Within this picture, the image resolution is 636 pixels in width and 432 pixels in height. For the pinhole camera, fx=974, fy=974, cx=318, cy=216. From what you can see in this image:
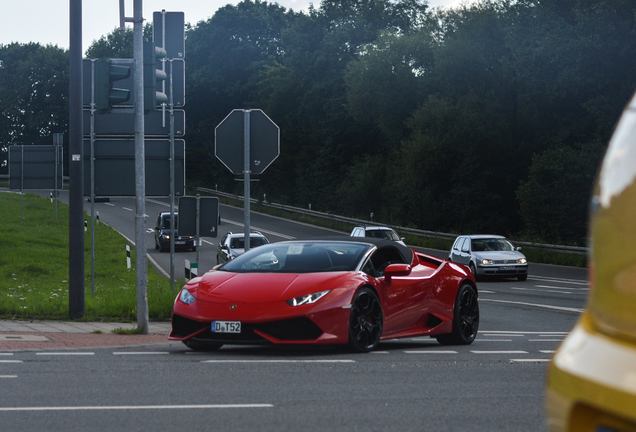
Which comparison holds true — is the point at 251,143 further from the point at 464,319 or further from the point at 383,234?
the point at 383,234

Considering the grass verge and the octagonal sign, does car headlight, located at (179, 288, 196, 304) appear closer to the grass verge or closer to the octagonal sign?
the grass verge

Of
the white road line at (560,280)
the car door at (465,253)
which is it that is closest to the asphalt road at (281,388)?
the white road line at (560,280)

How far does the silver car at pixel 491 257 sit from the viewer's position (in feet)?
107

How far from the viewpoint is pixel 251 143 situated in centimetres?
1586

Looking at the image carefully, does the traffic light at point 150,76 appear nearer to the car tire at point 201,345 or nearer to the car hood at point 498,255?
the car tire at point 201,345

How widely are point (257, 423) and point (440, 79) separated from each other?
202 feet

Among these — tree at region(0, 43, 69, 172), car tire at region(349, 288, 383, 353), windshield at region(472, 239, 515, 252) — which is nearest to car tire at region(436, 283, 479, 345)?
car tire at region(349, 288, 383, 353)

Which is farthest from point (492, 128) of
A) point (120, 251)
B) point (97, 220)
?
point (120, 251)

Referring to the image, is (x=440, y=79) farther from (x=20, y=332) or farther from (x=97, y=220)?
(x=20, y=332)

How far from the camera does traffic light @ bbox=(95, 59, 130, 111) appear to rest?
12734 millimetres

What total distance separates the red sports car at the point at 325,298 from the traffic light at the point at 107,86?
9.40 feet

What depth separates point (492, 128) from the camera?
61562mm

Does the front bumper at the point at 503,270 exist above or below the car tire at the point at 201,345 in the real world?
below

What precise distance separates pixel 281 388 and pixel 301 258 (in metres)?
3.63
